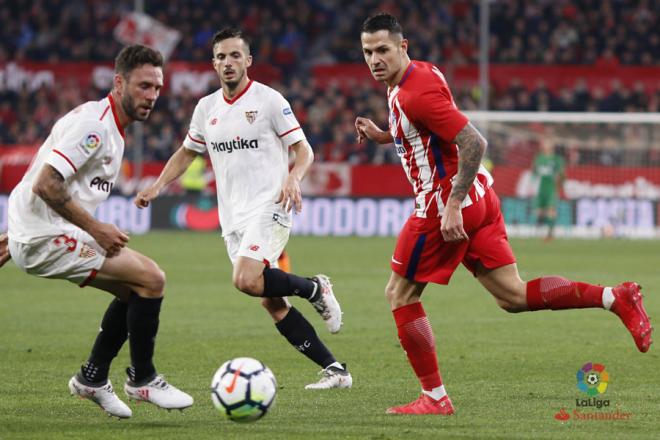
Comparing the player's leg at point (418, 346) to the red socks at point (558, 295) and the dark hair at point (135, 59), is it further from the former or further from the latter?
the dark hair at point (135, 59)

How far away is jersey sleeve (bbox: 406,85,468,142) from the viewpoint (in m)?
6.58

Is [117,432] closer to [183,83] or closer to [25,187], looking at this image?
[25,187]

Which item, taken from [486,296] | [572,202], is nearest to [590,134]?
[572,202]

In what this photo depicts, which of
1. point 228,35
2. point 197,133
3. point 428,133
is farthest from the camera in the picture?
point 197,133

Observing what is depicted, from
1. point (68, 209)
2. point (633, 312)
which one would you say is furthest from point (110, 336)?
point (633, 312)

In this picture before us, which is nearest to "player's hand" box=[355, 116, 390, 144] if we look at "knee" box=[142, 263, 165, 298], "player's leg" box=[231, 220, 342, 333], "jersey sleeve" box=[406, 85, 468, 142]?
"player's leg" box=[231, 220, 342, 333]

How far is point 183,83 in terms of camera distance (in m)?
31.9

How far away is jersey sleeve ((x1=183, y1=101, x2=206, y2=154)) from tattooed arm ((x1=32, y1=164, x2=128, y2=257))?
207 centimetres

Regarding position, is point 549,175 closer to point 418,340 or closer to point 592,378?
point 592,378

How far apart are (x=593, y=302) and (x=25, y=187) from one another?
10.8 feet

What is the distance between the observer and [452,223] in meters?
6.62

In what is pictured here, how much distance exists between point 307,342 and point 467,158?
2000 millimetres

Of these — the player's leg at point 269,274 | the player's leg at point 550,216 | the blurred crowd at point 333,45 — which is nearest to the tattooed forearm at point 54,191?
the player's leg at point 269,274

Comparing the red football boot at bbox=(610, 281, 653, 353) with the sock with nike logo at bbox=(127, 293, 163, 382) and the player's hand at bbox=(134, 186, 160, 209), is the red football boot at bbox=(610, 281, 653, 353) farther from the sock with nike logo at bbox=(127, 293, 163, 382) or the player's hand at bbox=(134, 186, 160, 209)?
the player's hand at bbox=(134, 186, 160, 209)
